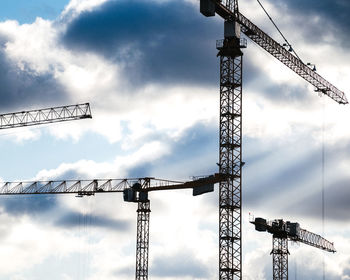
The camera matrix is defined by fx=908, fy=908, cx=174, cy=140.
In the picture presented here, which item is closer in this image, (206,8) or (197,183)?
(206,8)

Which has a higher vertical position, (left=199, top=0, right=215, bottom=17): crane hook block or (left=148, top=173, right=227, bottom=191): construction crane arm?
(left=199, top=0, right=215, bottom=17): crane hook block

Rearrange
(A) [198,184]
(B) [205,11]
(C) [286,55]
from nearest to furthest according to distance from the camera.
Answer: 1. (B) [205,11]
2. (A) [198,184]
3. (C) [286,55]

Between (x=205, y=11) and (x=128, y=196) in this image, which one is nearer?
(x=205, y=11)

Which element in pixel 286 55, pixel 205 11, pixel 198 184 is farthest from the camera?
pixel 286 55

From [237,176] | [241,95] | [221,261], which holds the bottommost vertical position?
[221,261]

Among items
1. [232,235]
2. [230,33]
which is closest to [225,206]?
[232,235]

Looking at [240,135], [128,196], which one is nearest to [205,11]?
[240,135]

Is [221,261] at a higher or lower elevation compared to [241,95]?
lower

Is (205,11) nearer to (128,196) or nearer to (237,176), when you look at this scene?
(237,176)

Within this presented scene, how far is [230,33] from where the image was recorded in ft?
542

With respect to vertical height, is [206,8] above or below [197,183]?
above

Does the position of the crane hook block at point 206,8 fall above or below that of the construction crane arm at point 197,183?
above

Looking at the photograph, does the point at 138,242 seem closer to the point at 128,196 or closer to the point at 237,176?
the point at 128,196

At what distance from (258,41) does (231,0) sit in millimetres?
14067
